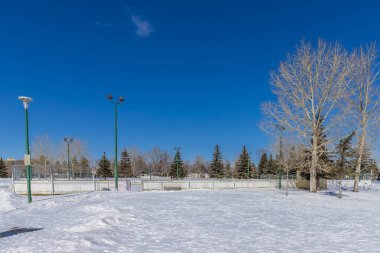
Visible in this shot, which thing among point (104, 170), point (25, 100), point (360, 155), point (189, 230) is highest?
point (25, 100)

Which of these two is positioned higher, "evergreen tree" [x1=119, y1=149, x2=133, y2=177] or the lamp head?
the lamp head

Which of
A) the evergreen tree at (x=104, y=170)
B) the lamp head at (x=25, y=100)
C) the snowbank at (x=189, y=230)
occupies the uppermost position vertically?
the lamp head at (x=25, y=100)

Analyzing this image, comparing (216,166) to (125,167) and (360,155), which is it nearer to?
(125,167)

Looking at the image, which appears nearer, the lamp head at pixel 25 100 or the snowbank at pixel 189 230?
the snowbank at pixel 189 230

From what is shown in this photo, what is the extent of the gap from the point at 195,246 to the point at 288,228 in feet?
13.4

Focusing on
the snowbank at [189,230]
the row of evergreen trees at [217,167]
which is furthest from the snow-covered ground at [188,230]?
the row of evergreen trees at [217,167]

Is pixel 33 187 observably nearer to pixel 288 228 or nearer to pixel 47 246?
pixel 47 246

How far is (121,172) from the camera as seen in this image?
7112cm

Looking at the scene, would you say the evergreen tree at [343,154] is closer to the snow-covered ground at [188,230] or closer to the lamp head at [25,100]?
the snow-covered ground at [188,230]

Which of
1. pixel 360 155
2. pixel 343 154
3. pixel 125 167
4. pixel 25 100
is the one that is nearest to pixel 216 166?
pixel 125 167

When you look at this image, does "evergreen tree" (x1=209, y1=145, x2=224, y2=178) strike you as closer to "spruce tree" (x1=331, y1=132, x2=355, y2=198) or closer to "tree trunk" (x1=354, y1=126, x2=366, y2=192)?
"tree trunk" (x1=354, y1=126, x2=366, y2=192)

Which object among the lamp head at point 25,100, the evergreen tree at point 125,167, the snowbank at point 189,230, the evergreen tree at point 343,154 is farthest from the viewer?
the evergreen tree at point 125,167

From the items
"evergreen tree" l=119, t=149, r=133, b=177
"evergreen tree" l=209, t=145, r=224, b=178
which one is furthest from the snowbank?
"evergreen tree" l=119, t=149, r=133, b=177

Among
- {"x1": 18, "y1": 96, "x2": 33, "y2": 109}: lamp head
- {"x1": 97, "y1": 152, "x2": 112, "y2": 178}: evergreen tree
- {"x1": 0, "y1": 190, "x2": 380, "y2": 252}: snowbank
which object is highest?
{"x1": 18, "y1": 96, "x2": 33, "y2": 109}: lamp head
